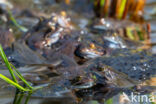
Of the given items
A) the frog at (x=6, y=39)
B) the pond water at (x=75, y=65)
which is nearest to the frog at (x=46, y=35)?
the pond water at (x=75, y=65)

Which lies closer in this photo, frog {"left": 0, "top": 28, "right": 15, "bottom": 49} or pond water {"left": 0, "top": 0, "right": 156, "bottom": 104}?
pond water {"left": 0, "top": 0, "right": 156, "bottom": 104}

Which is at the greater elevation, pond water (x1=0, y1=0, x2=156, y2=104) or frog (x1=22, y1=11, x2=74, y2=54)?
frog (x1=22, y1=11, x2=74, y2=54)

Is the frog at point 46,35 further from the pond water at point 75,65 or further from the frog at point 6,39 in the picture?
the frog at point 6,39

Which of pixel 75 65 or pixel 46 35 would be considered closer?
pixel 75 65

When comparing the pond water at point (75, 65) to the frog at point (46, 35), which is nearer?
the pond water at point (75, 65)

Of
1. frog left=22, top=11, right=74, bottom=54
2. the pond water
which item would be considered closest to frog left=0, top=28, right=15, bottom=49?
the pond water

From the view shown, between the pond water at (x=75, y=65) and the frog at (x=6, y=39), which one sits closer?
the pond water at (x=75, y=65)

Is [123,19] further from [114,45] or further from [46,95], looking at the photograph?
[46,95]

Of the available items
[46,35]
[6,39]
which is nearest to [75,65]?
[46,35]

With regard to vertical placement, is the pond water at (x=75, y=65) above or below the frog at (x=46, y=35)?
below

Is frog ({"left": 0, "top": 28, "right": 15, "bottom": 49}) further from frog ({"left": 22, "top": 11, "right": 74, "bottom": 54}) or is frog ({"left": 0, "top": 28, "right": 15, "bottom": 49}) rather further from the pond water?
frog ({"left": 22, "top": 11, "right": 74, "bottom": 54})

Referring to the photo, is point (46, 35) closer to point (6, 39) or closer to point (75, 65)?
point (6, 39)
